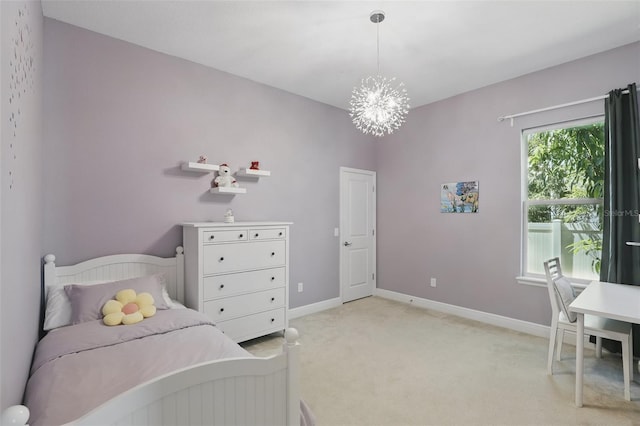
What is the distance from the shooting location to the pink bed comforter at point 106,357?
4.36ft

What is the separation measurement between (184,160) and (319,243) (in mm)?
2017

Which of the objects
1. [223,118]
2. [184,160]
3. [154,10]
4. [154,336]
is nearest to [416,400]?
[154,336]

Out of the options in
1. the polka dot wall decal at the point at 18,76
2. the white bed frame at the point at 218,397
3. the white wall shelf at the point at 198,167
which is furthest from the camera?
the white wall shelf at the point at 198,167

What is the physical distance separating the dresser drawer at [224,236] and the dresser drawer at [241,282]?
324mm

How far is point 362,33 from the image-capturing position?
8.98 feet

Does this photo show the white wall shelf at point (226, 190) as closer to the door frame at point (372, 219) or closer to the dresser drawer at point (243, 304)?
the dresser drawer at point (243, 304)

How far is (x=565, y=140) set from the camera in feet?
11.1

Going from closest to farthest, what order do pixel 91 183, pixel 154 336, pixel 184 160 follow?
pixel 154 336 → pixel 91 183 → pixel 184 160

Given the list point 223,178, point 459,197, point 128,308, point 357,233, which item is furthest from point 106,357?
point 459,197

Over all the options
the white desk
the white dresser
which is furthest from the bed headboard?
the white desk

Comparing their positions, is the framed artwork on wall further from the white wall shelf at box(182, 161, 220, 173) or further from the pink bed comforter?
the pink bed comforter

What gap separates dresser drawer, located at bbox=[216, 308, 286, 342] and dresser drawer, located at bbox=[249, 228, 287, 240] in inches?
29.9

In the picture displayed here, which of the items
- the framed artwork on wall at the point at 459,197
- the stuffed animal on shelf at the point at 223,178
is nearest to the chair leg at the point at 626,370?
the framed artwork on wall at the point at 459,197

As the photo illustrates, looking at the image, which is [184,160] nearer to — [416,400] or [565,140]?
[416,400]
